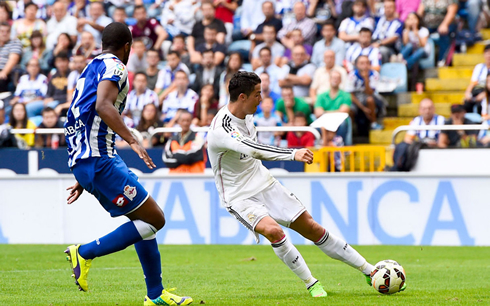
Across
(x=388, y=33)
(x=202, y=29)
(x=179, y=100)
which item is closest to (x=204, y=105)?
(x=179, y=100)

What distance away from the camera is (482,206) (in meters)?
11.7

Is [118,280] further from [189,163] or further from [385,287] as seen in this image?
[189,163]

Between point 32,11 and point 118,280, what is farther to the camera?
point 32,11

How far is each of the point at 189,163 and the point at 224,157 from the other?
21.5ft

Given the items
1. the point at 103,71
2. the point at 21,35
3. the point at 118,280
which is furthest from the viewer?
the point at 21,35

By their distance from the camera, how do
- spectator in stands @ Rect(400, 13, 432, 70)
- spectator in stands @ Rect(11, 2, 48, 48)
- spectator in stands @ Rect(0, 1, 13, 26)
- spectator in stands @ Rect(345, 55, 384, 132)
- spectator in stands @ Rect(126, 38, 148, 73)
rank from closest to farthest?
spectator in stands @ Rect(345, 55, 384, 132), spectator in stands @ Rect(400, 13, 432, 70), spectator in stands @ Rect(126, 38, 148, 73), spectator in stands @ Rect(11, 2, 48, 48), spectator in stands @ Rect(0, 1, 13, 26)

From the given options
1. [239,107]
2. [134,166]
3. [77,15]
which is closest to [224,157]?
[239,107]

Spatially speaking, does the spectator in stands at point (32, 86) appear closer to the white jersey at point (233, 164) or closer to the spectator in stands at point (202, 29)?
the spectator in stands at point (202, 29)

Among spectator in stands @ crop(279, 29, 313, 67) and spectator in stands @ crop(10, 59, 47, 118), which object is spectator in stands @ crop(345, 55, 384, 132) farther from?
spectator in stands @ crop(10, 59, 47, 118)

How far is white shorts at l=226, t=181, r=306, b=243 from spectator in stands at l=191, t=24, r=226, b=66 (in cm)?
942

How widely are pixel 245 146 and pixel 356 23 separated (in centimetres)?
999

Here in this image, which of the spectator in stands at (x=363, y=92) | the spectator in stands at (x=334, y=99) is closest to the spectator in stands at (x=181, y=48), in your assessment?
the spectator in stands at (x=334, y=99)

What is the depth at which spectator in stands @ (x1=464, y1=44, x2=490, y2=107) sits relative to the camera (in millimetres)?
13500

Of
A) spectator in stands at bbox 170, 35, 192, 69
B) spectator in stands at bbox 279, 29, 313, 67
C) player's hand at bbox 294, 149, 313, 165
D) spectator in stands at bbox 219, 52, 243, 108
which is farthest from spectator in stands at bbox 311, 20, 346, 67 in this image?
player's hand at bbox 294, 149, 313, 165
